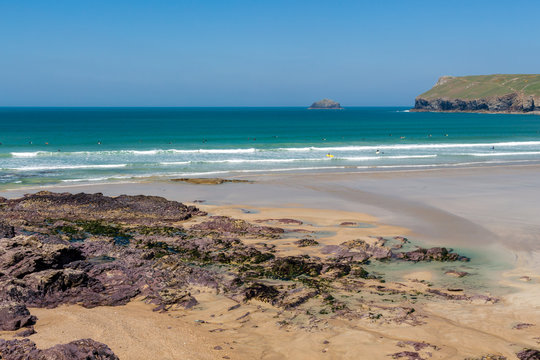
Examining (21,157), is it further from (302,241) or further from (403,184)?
(302,241)

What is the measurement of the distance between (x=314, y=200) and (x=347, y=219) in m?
4.74

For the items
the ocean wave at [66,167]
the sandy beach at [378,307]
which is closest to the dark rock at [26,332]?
the sandy beach at [378,307]

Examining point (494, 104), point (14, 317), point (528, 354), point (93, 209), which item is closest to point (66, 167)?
point (93, 209)

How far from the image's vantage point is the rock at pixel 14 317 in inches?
319

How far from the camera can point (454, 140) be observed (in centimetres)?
6712

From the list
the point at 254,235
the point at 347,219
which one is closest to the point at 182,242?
the point at 254,235

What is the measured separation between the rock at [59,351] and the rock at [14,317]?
1.16 metres

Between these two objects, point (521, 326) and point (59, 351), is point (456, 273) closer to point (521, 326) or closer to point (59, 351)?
point (521, 326)

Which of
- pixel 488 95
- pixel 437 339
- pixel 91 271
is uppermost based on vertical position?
pixel 488 95

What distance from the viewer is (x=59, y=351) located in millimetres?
6512

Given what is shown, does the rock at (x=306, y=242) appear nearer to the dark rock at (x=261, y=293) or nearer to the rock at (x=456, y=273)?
the rock at (x=456, y=273)

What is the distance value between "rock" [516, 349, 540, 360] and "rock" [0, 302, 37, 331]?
8511 millimetres

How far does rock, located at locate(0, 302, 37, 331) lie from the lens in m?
8.11

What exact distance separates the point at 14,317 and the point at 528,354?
886 cm
